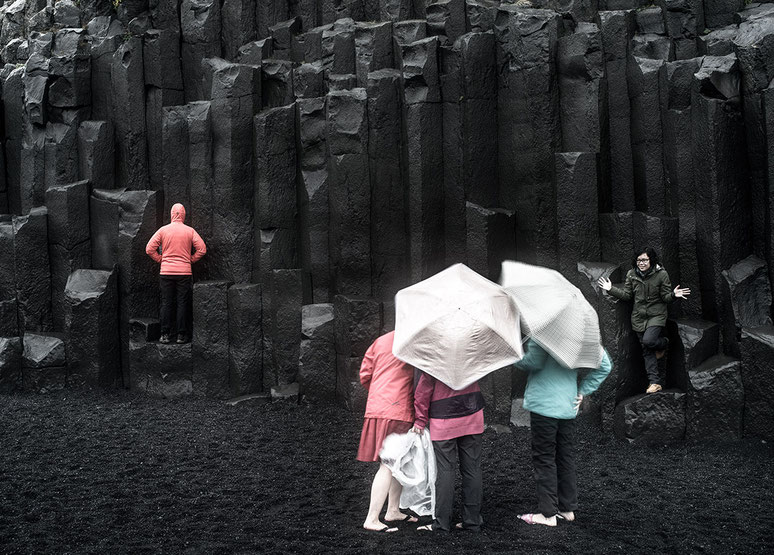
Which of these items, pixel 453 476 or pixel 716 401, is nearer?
pixel 453 476

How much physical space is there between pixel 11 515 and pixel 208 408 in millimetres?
4575

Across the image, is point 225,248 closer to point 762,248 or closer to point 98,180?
point 98,180

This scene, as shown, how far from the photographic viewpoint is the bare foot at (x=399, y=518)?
7020mm

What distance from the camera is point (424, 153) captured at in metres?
11.8

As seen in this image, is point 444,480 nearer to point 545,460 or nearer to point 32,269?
point 545,460

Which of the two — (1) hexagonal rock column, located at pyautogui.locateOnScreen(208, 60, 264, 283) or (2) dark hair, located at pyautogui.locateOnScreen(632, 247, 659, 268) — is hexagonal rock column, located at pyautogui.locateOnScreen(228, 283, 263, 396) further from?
(2) dark hair, located at pyautogui.locateOnScreen(632, 247, 659, 268)

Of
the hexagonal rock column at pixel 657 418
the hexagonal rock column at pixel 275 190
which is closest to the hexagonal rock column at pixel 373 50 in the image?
the hexagonal rock column at pixel 275 190

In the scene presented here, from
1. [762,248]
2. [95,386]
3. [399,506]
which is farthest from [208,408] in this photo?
[762,248]

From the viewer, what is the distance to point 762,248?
33.6 ft

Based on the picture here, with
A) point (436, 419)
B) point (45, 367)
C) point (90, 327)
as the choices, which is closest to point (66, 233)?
point (90, 327)

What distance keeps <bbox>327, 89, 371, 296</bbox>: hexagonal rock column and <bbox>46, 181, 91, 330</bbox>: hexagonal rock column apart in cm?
470

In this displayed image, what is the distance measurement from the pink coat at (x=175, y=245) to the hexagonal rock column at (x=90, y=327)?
116 centimetres

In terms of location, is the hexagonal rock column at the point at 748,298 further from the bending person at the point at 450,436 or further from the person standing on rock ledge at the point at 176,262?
the person standing on rock ledge at the point at 176,262

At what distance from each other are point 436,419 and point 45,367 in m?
8.81
